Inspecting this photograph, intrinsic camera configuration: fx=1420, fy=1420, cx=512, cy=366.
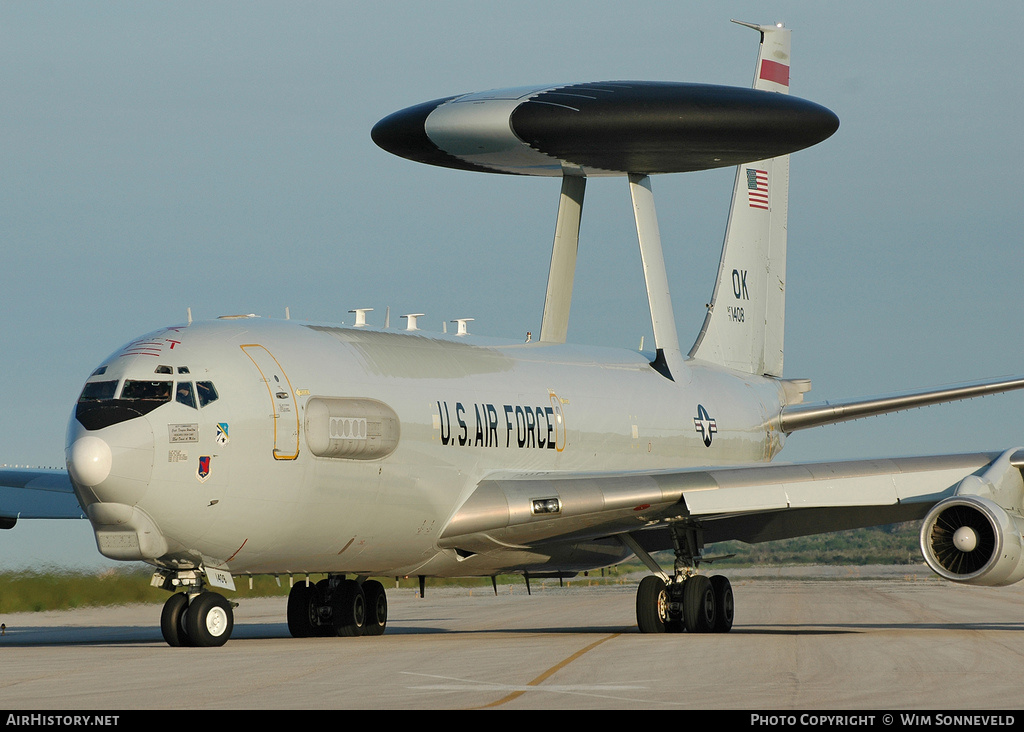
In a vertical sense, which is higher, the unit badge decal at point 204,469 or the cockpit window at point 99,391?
the cockpit window at point 99,391

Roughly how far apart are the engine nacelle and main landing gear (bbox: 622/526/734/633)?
386 centimetres

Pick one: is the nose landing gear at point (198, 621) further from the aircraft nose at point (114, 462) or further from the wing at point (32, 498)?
the wing at point (32, 498)

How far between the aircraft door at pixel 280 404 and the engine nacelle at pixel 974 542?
28.9ft

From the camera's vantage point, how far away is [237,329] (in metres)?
19.1

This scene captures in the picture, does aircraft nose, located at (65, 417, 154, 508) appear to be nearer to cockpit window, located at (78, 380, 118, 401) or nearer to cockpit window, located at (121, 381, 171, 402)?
cockpit window, located at (121, 381, 171, 402)

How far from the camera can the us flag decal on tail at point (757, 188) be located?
34500 millimetres

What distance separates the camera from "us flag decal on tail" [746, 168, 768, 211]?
113 feet

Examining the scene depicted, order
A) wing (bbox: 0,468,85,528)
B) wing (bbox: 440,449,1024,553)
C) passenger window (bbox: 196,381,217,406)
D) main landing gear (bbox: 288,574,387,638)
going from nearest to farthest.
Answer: passenger window (bbox: 196,381,217,406) < wing (bbox: 440,449,1024,553) < main landing gear (bbox: 288,574,387,638) < wing (bbox: 0,468,85,528)

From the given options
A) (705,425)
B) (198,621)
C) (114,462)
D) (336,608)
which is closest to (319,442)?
(198,621)

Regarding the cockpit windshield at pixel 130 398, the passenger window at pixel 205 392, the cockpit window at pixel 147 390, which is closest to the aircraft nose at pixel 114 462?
the cockpit windshield at pixel 130 398

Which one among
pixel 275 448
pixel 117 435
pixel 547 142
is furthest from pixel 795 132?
pixel 117 435

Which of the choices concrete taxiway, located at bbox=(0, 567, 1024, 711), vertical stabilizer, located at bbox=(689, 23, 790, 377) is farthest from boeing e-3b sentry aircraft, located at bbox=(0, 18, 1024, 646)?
vertical stabilizer, located at bbox=(689, 23, 790, 377)

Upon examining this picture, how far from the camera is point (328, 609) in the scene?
22297 millimetres

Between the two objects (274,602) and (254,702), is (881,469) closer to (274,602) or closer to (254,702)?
(254,702)
